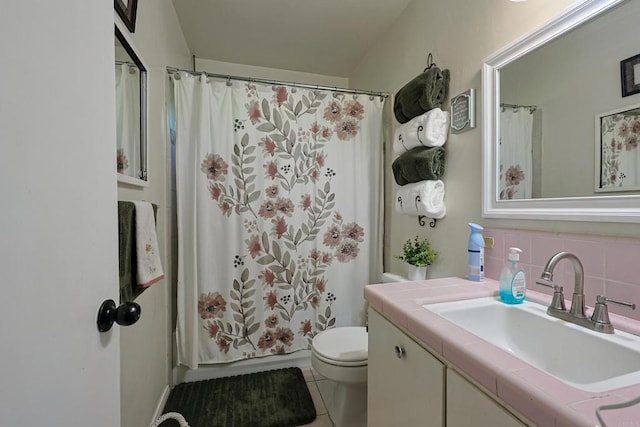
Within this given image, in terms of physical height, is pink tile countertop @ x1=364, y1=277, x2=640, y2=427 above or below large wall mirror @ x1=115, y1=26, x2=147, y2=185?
below

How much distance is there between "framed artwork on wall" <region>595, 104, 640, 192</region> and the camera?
762mm

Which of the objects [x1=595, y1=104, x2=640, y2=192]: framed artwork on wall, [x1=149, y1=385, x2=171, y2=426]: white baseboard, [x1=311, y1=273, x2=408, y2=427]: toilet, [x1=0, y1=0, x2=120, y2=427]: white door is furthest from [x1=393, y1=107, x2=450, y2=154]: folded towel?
[x1=149, y1=385, x2=171, y2=426]: white baseboard

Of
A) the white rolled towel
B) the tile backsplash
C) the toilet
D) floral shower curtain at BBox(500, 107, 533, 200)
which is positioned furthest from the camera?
the white rolled towel

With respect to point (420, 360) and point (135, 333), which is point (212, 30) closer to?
point (135, 333)

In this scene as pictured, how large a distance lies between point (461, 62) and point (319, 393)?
1.99 m

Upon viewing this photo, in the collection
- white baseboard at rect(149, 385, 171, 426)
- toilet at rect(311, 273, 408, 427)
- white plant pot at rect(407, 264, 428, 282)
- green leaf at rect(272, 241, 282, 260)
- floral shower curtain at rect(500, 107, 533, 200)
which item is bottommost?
white baseboard at rect(149, 385, 171, 426)

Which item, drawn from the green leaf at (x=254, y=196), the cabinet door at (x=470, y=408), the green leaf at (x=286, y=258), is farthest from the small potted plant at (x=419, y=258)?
the green leaf at (x=254, y=196)

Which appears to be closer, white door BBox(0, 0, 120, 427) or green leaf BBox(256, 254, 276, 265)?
white door BBox(0, 0, 120, 427)

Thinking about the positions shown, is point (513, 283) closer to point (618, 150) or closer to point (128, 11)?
point (618, 150)

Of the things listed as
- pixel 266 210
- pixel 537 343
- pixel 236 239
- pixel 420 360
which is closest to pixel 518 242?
pixel 537 343

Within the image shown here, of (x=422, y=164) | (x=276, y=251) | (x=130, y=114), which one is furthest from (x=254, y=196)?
(x=422, y=164)

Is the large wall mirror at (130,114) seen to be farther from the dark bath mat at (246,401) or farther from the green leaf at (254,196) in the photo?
the dark bath mat at (246,401)

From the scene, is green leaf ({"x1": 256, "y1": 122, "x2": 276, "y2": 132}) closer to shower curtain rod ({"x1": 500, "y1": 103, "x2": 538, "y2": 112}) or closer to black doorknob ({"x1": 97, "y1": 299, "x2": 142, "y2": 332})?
shower curtain rod ({"x1": 500, "y1": 103, "x2": 538, "y2": 112})

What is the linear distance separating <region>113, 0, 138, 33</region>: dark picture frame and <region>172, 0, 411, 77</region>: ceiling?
91 cm
